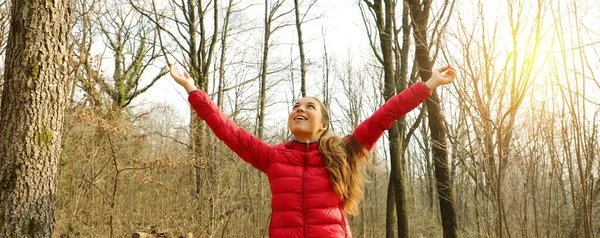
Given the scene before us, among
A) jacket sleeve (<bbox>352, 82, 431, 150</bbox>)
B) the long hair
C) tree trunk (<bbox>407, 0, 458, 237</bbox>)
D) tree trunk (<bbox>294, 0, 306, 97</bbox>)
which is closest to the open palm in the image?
jacket sleeve (<bbox>352, 82, 431, 150</bbox>)

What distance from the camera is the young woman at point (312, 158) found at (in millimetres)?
2438

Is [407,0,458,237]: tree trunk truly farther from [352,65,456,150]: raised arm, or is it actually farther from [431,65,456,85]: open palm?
[352,65,456,150]: raised arm

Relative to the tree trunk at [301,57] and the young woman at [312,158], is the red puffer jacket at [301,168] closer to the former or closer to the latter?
the young woman at [312,158]

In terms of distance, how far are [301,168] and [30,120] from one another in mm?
2134

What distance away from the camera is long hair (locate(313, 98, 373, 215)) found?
2.53m

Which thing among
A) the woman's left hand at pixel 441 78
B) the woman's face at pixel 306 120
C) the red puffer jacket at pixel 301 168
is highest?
the woman's left hand at pixel 441 78

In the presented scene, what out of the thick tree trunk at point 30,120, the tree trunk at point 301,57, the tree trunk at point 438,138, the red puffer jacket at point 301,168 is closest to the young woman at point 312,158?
the red puffer jacket at point 301,168

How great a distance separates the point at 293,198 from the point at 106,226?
6.16 metres

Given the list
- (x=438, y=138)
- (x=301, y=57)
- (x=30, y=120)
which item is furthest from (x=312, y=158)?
(x=301, y=57)

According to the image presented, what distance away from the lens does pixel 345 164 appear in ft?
8.52

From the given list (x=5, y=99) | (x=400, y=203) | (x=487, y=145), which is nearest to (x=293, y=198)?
(x=487, y=145)

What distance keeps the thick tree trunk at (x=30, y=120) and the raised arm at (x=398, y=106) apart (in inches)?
94.1

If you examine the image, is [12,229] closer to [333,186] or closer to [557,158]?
[333,186]

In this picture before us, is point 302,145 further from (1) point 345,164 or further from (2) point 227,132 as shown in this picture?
(2) point 227,132
